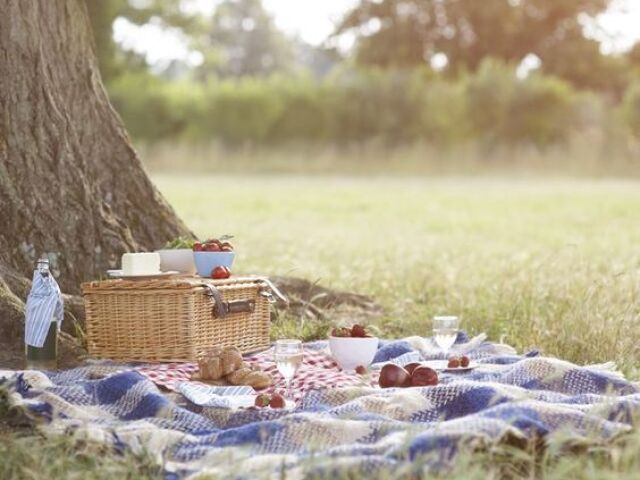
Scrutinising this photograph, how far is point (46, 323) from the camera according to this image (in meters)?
4.77

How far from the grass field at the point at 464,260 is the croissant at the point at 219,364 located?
3.33 feet

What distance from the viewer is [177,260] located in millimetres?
5582

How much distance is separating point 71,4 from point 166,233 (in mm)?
1196

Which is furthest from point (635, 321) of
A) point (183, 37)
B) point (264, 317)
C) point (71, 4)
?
point (183, 37)

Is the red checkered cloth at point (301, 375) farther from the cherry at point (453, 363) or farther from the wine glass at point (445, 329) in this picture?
the wine glass at point (445, 329)

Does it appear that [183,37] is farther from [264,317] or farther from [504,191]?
[264,317]

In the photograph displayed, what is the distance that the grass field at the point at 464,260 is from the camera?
3.53 metres

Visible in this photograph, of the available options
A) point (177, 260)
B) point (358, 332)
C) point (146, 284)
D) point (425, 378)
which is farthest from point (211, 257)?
point (425, 378)

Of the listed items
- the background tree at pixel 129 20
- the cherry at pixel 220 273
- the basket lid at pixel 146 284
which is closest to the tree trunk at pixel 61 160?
the basket lid at pixel 146 284

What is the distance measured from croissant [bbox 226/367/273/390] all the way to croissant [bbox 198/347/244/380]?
38mm

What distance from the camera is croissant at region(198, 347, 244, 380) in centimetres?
475

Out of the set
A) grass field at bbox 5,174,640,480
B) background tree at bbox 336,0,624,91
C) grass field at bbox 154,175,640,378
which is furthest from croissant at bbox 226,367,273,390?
background tree at bbox 336,0,624,91

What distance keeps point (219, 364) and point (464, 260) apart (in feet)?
17.1

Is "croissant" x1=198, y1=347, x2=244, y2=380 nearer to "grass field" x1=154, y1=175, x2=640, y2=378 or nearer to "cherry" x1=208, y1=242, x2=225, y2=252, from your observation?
"cherry" x1=208, y1=242, x2=225, y2=252
